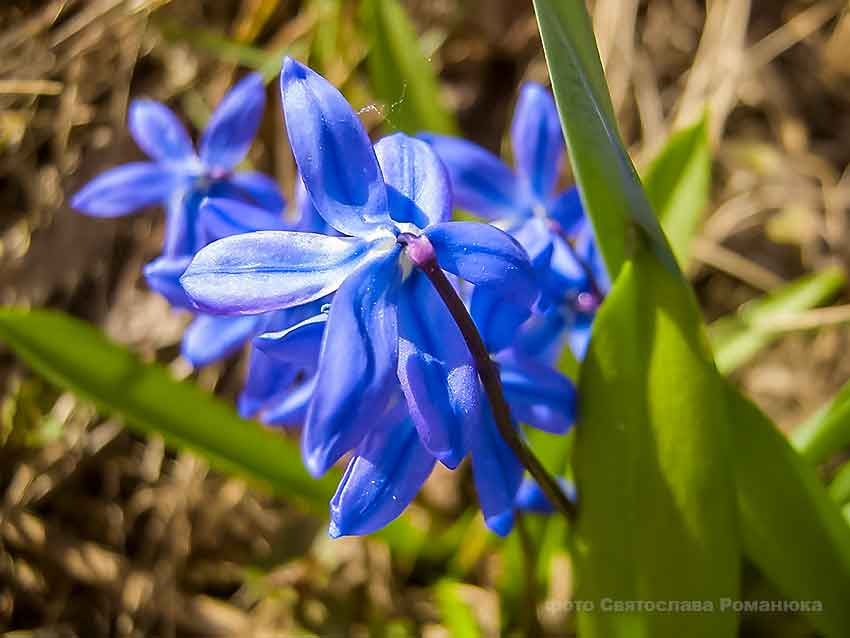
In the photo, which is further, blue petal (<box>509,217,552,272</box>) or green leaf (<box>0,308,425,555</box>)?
Answer: green leaf (<box>0,308,425,555</box>)

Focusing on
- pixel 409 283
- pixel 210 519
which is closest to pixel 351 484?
pixel 409 283

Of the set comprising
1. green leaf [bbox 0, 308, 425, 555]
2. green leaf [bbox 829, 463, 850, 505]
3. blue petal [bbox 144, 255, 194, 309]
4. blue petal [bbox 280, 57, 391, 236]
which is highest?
blue petal [bbox 280, 57, 391, 236]

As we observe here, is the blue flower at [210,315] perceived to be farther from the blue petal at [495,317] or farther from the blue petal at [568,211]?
the blue petal at [568,211]

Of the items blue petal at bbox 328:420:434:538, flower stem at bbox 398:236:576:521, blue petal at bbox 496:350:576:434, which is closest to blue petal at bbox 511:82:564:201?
blue petal at bbox 496:350:576:434

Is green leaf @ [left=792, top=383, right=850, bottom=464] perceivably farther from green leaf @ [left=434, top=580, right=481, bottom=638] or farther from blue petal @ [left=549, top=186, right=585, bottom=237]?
green leaf @ [left=434, top=580, right=481, bottom=638]

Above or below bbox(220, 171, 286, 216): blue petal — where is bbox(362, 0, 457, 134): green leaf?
above

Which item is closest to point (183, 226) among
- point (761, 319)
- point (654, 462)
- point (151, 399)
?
point (151, 399)
